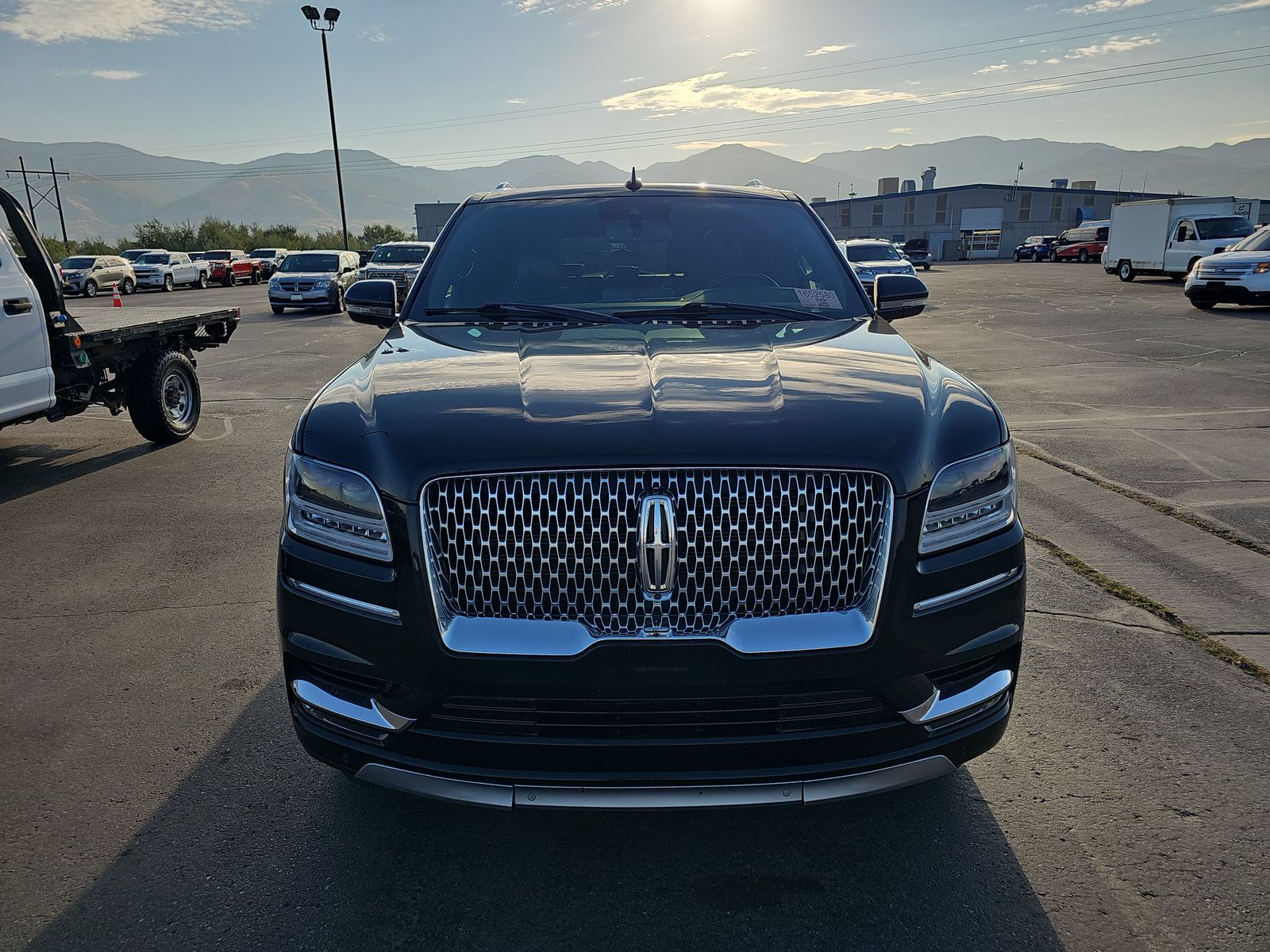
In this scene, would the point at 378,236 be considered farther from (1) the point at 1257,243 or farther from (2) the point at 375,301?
(2) the point at 375,301

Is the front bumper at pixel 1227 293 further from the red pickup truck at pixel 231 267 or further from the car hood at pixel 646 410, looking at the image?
the red pickup truck at pixel 231 267

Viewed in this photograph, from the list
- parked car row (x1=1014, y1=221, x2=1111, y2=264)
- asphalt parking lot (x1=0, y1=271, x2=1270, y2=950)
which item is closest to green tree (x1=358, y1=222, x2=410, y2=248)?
parked car row (x1=1014, y1=221, x2=1111, y2=264)

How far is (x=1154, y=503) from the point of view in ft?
19.1

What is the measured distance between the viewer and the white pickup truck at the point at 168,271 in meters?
38.6

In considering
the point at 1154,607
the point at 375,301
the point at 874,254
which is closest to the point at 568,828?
the point at 375,301

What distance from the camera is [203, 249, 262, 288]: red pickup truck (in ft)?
144

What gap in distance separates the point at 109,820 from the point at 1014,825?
267 cm

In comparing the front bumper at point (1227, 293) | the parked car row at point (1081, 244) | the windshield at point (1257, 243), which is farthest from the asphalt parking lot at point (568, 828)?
the parked car row at point (1081, 244)

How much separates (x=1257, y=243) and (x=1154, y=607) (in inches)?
757

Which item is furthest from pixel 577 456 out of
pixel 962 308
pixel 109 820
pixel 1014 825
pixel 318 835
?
pixel 962 308

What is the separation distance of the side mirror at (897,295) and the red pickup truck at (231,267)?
149 ft

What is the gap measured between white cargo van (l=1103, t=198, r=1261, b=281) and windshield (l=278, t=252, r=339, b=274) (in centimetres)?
2475

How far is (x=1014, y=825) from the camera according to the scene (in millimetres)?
2678

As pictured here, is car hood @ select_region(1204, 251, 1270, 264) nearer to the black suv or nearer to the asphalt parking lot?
the asphalt parking lot
